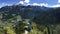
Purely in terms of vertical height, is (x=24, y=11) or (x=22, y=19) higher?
(x=24, y=11)

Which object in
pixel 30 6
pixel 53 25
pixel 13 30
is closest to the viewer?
pixel 30 6

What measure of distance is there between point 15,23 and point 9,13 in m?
0.36

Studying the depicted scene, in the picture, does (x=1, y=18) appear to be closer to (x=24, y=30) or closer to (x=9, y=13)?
(x=9, y=13)

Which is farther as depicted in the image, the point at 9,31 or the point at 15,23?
the point at 9,31

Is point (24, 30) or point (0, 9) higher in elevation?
point (0, 9)

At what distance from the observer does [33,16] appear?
18.4ft

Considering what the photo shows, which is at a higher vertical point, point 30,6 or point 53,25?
point 30,6

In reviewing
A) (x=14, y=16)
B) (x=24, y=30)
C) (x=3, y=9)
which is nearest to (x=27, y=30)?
(x=24, y=30)

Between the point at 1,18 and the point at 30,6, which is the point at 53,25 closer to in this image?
the point at 30,6

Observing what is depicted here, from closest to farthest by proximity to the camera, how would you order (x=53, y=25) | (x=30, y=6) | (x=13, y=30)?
(x=30, y=6)
(x=13, y=30)
(x=53, y=25)

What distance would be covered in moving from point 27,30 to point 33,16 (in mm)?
474

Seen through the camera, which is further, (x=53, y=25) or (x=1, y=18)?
(x=53, y=25)

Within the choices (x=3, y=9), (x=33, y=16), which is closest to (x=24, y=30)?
(x=33, y=16)

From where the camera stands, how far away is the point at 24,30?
5922mm
